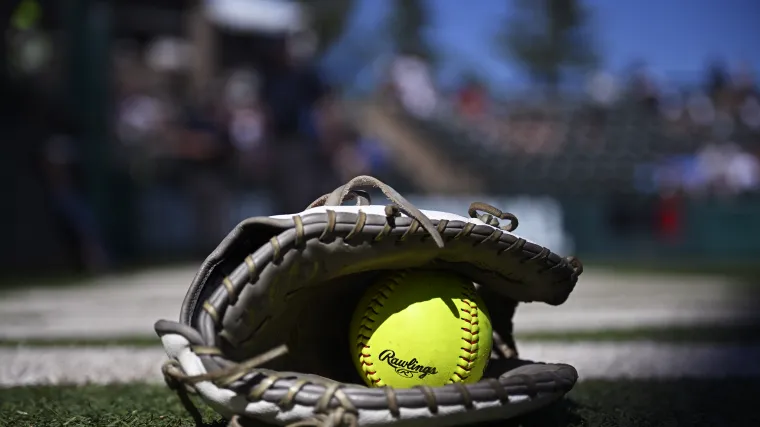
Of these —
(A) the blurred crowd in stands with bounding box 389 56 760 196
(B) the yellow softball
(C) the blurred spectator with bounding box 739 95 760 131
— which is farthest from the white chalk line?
(C) the blurred spectator with bounding box 739 95 760 131

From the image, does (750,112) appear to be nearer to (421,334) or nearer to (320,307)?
(320,307)

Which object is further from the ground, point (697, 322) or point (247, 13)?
point (247, 13)

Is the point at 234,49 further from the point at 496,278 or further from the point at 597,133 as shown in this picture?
the point at 496,278

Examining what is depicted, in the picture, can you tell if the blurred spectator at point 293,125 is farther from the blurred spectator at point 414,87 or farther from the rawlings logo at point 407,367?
the rawlings logo at point 407,367

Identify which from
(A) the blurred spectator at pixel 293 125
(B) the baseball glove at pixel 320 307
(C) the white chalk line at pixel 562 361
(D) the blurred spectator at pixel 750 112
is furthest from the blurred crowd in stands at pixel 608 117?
(B) the baseball glove at pixel 320 307

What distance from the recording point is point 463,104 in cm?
1445

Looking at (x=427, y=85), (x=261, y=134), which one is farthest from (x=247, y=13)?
(x=261, y=134)

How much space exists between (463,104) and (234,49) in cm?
437

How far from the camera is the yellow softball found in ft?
5.59

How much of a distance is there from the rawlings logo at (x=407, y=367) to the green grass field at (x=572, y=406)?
208 millimetres

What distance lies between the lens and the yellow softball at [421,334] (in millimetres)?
1705

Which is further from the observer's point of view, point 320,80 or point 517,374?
point 320,80

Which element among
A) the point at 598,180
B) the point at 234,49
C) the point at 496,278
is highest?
the point at 234,49

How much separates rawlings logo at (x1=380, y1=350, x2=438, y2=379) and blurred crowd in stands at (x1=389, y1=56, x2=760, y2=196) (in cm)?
1171
